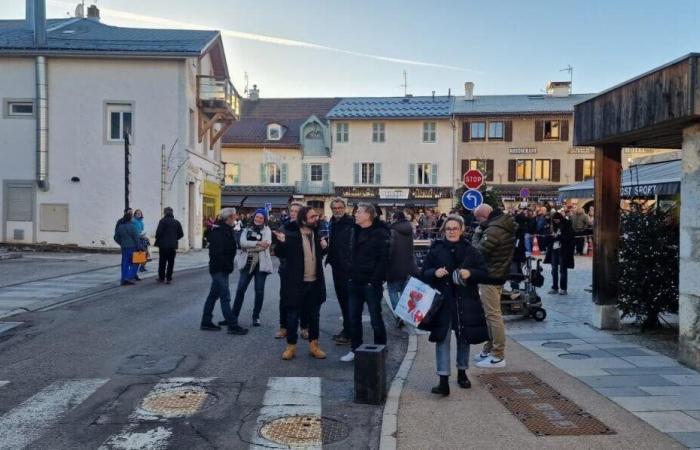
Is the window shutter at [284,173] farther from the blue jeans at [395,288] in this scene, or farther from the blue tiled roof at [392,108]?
the blue jeans at [395,288]

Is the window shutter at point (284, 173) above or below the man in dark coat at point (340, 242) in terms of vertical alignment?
above

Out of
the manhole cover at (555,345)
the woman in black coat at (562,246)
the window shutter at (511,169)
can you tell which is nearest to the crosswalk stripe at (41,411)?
the manhole cover at (555,345)

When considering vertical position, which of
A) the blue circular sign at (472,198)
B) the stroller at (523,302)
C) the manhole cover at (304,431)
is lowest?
the manhole cover at (304,431)

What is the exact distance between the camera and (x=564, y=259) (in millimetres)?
13664

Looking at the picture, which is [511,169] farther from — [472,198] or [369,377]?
[369,377]

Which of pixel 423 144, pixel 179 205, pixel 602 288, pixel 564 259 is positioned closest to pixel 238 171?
pixel 423 144

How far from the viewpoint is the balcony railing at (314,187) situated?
161ft

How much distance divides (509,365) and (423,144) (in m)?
41.3

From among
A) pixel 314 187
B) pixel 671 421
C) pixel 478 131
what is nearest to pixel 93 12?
pixel 314 187

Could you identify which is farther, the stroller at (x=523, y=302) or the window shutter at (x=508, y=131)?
the window shutter at (x=508, y=131)

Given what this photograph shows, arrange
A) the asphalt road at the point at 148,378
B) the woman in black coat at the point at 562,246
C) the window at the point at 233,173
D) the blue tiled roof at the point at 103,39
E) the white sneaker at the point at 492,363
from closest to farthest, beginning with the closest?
1. the asphalt road at the point at 148,378
2. the white sneaker at the point at 492,363
3. the woman in black coat at the point at 562,246
4. the blue tiled roof at the point at 103,39
5. the window at the point at 233,173

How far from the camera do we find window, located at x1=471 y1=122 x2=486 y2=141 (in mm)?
47781

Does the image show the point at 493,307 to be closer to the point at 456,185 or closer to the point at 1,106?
the point at 1,106

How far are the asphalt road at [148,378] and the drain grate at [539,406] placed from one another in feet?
3.99
